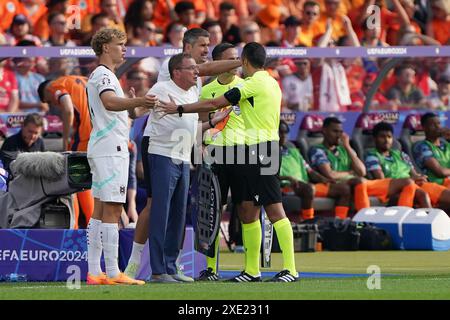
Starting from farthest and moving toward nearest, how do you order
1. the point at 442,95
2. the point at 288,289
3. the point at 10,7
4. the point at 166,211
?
1. the point at 442,95
2. the point at 10,7
3. the point at 166,211
4. the point at 288,289

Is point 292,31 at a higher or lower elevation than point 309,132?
higher

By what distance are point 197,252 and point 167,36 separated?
7979mm

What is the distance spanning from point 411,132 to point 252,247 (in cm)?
878

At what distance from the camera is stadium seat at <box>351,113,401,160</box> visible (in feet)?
67.2

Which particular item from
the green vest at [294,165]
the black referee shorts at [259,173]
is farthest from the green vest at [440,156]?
the black referee shorts at [259,173]

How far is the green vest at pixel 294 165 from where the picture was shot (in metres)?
19.4

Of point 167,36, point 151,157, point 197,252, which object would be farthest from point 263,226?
point 167,36

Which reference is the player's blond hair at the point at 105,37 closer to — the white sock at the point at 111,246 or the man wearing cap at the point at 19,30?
the white sock at the point at 111,246

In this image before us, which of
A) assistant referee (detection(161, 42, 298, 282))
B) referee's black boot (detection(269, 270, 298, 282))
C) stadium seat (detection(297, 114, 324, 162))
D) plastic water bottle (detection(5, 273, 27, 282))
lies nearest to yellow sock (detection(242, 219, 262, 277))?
assistant referee (detection(161, 42, 298, 282))

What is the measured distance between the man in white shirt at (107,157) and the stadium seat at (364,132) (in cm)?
890

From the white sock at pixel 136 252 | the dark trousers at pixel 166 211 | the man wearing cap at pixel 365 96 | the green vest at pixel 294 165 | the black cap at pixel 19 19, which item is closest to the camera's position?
the dark trousers at pixel 166 211

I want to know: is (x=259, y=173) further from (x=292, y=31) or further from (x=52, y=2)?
(x=292, y=31)

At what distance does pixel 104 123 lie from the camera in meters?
11.9

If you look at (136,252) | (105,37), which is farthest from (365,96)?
(105,37)
